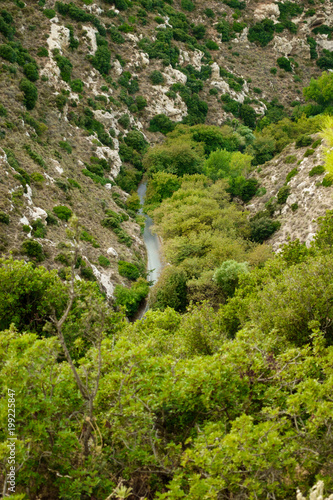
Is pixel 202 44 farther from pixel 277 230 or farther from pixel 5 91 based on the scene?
pixel 277 230

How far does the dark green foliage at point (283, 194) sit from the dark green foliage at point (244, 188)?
7.69 meters

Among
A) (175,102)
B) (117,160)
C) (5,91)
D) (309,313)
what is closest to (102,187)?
(117,160)

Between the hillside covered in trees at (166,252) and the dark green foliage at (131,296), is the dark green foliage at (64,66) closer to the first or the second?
the hillside covered in trees at (166,252)

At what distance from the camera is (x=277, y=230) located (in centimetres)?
4328

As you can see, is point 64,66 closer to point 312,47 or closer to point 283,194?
point 283,194

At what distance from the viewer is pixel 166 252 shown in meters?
42.1

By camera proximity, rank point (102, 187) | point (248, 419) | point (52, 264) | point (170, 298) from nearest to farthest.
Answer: point (248, 419) → point (52, 264) → point (170, 298) → point (102, 187)

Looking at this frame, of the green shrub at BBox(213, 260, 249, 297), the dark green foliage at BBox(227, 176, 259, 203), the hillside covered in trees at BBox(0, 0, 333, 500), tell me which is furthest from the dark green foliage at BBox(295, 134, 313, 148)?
the green shrub at BBox(213, 260, 249, 297)

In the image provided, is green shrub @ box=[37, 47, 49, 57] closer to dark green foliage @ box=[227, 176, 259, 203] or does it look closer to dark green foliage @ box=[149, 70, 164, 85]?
A: dark green foliage @ box=[149, 70, 164, 85]

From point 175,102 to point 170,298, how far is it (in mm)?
56531

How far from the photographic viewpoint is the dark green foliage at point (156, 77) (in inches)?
3100

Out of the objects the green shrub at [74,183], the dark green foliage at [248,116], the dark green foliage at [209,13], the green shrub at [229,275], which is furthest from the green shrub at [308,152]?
the dark green foliage at [209,13]

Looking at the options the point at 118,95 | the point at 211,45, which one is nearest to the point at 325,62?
the point at 211,45

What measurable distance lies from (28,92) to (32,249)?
1115 inches
